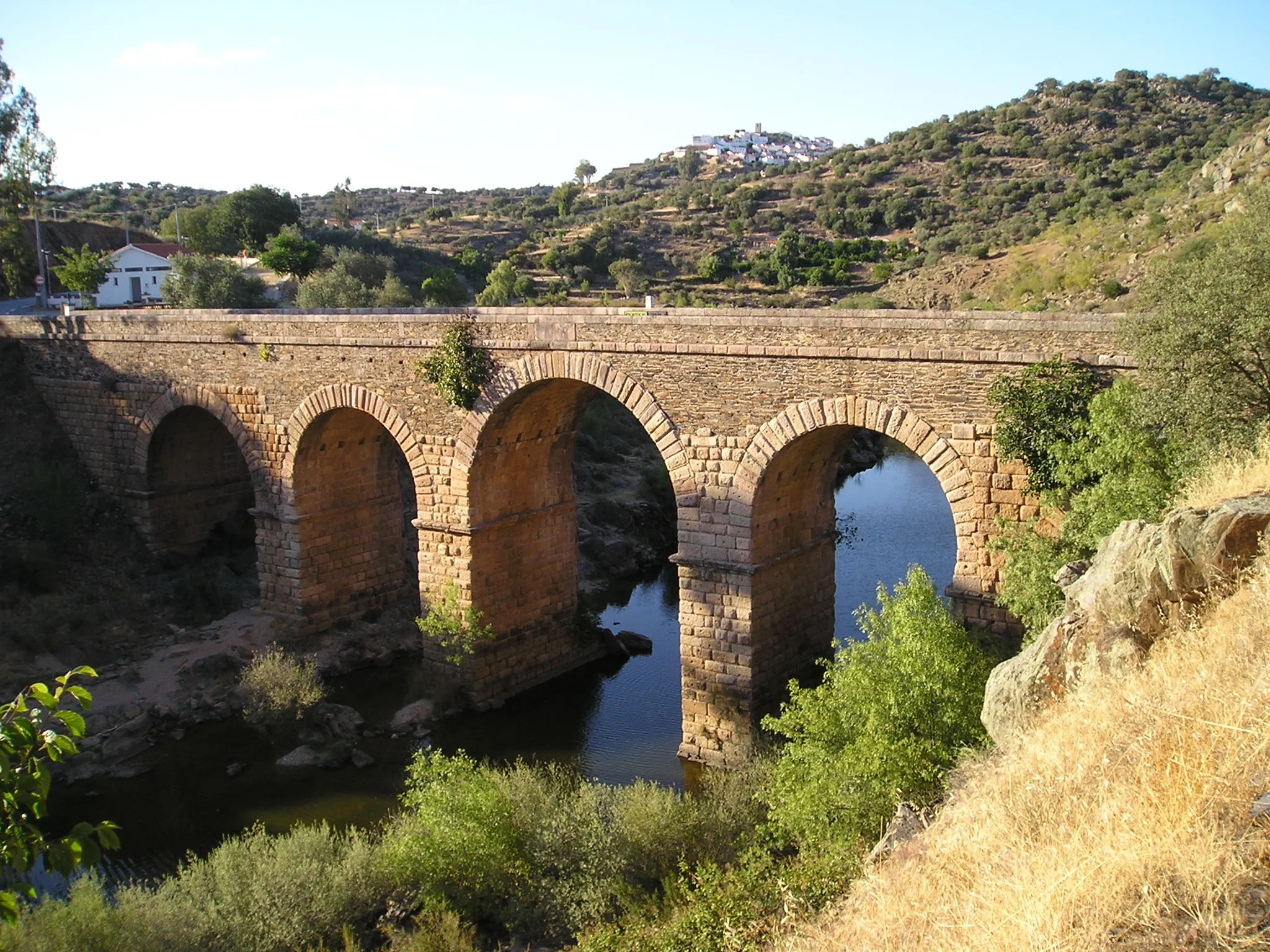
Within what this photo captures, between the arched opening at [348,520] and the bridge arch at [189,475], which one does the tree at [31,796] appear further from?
the bridge arch at [189,475]

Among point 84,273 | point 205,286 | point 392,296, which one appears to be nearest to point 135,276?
point 84,273

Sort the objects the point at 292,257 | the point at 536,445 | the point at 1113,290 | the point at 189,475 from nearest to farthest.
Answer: the point at 536,445
the point at 189,475
the point at 1113,290
the point at 292,257

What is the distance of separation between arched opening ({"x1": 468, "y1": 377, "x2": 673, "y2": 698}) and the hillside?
1247 centimetres

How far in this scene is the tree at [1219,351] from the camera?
31.9ft

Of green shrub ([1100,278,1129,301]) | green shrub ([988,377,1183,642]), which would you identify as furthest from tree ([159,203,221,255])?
green shrub ([988,377,1183,642])

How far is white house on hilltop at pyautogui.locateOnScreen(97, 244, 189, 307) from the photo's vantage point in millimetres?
38312

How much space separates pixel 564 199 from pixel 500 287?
23.8 metres

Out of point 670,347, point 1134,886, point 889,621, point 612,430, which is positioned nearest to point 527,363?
point 670,347

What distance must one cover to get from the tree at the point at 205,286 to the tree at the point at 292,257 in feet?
14.1

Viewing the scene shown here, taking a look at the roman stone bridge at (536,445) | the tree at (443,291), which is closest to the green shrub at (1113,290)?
the roman stone bridge at (536,445)

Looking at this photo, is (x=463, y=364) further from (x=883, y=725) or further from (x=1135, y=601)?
(x=1135, y=601)

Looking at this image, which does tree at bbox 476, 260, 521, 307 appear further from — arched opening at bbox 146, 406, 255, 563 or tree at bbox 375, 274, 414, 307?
arched opening at bbox 146, 406, 255, 563

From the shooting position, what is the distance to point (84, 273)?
112ft

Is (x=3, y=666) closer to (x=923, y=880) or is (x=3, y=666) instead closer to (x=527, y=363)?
(x=527, y=363)
